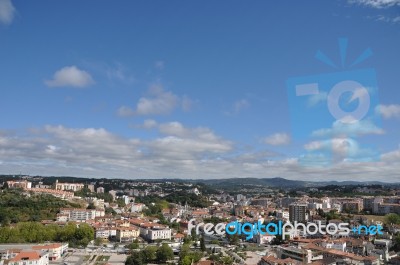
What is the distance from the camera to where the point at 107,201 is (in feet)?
74.3

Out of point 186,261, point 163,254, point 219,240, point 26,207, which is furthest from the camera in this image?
point 26,207

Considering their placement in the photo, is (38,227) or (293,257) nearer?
(293,257)

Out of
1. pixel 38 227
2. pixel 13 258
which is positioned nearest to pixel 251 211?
pixel 38 227

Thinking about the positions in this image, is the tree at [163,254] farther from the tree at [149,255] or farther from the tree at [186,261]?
the tree at [186,261]

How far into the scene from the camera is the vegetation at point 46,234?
1120 cm

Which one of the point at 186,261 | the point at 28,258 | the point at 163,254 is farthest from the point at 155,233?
the point at 28,258

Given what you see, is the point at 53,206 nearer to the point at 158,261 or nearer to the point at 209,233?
the point at 209,233

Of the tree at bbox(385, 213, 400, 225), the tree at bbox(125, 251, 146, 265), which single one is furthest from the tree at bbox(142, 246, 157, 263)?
the tree at bbox(385, 213, 400, 225)

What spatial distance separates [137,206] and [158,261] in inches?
471

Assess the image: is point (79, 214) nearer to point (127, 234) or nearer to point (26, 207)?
point (26, 207)

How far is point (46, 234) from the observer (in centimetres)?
1159

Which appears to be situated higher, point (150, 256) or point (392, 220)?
point (392, 220)

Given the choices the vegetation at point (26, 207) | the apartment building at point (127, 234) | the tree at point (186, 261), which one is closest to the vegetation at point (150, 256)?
the tree at point (186, 261)

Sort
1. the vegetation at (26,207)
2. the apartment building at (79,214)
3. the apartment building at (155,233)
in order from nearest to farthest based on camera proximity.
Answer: the apartment building at (155,233) < the vegetation at (26,207) < the apartment building at (79,214)
